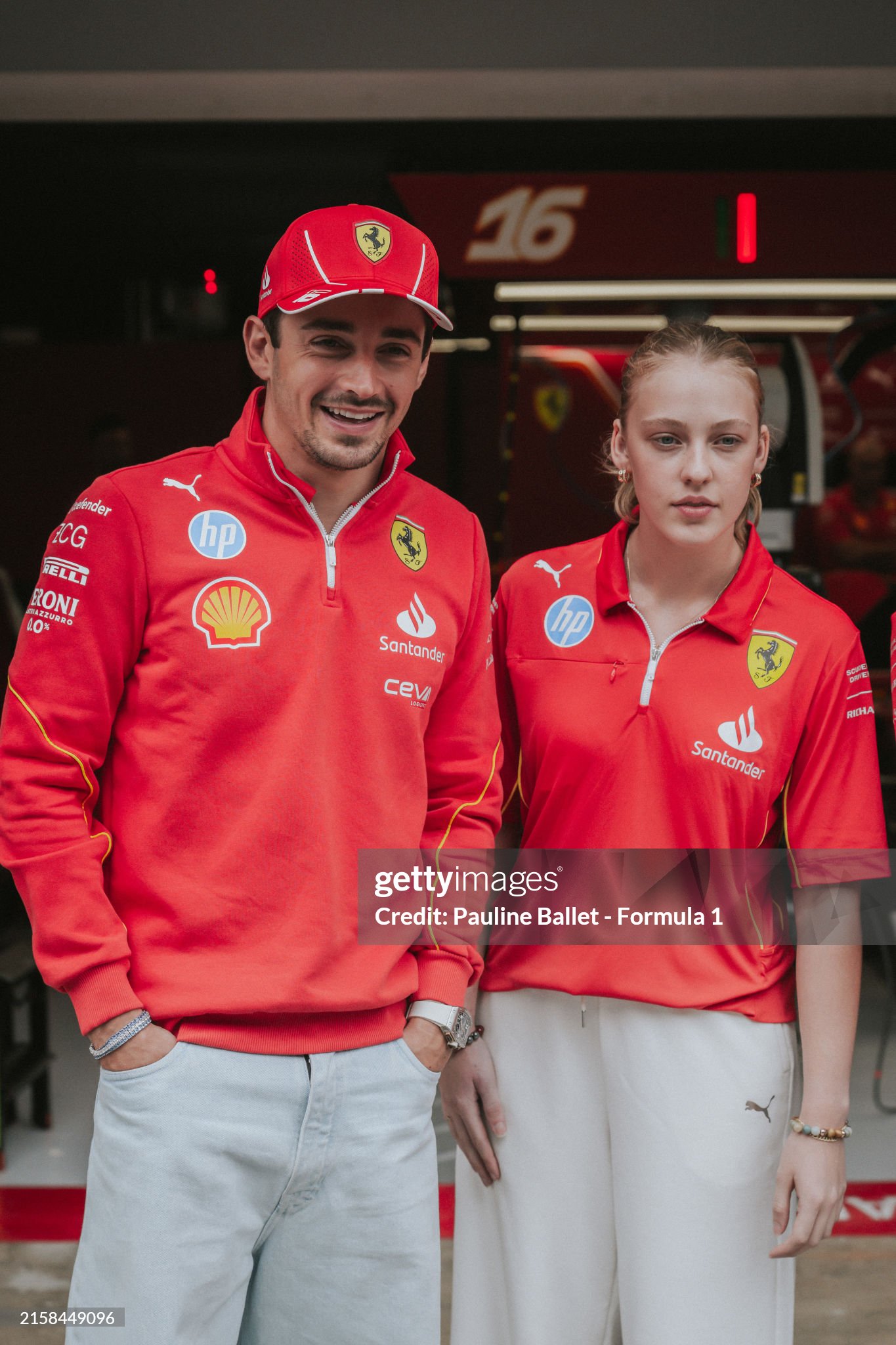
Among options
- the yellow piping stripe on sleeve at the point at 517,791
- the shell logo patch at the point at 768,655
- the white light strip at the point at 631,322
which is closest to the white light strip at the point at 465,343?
the white light strip at the point at 631,322

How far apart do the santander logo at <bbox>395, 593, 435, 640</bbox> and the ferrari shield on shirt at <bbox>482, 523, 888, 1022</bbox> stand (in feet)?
0.67

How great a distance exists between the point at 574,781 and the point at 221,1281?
675 mm

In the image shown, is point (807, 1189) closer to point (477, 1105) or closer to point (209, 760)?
point (477, 1105)

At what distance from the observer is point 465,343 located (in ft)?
22.6

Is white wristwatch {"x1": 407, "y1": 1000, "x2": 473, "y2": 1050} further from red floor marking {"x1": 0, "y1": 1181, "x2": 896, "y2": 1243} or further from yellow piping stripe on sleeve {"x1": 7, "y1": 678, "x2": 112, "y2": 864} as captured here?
red floor marking {"x1": 0, "y1": 1181, "x2": 896, "y2": 1243}

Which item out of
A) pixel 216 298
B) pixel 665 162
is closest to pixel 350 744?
pixel 665 162

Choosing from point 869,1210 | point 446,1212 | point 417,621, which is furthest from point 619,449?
point 869,1210

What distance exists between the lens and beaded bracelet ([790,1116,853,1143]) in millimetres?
1481

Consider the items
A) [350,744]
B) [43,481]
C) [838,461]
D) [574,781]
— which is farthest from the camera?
[43,481]

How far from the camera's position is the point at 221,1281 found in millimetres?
1359

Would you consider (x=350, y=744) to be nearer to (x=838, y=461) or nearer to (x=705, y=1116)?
(x=705, y=1116)

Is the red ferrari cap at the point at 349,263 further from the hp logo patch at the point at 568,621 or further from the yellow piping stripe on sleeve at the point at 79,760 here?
the yellow piping stripe on sleeve at the point at 79,760

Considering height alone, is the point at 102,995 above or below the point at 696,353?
below

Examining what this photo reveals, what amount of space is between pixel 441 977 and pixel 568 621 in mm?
469
